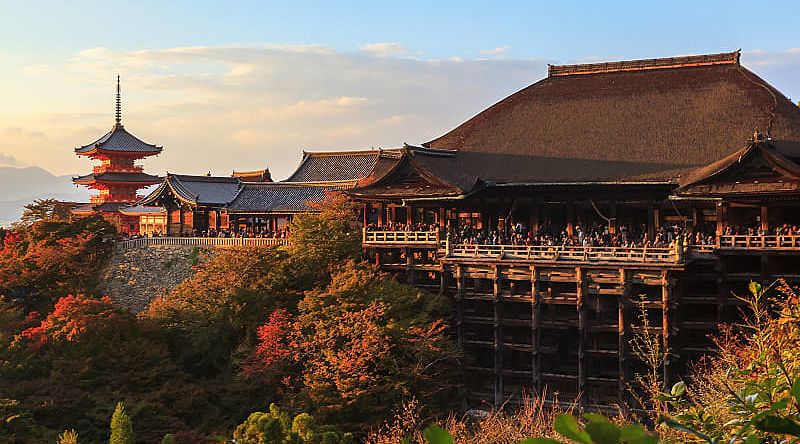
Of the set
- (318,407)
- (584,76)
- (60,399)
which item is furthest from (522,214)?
(60,399)

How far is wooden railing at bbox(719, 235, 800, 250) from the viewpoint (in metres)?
25.3

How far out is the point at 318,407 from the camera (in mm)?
24766

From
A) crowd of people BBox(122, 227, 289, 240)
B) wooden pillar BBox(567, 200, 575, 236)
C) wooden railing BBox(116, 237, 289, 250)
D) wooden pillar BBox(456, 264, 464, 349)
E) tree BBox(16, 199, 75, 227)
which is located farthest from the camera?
tree BBox(16, 199, 75, 227)

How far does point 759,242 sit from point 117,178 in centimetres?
4813

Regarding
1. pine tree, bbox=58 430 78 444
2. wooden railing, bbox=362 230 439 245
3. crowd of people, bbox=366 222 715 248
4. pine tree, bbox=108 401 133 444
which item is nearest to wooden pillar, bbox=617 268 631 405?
crowd of people, bbox=366 222 715 248

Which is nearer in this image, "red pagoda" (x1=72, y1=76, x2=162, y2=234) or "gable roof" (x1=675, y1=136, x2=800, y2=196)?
"gable roof" (x1=675, y1=136, x2=800, y2=196)

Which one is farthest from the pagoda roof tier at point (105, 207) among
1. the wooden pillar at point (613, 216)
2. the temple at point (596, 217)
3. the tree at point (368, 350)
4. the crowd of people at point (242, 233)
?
the wooden pillar at point (613, 216)

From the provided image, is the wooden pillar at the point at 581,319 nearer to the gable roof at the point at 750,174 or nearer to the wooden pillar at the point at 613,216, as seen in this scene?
the wooden pillar at the point at 613,216

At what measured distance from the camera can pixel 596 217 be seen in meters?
31.9

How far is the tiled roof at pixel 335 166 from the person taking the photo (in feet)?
145

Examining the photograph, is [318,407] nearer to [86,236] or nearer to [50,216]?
[86,236]

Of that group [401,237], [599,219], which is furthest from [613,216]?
[401,237]

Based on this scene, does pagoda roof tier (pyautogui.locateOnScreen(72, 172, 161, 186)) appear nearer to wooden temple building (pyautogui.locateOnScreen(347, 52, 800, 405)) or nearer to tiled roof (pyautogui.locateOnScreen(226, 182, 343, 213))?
tiled roof (pyautogui.locateOnScreen(226, 182, 343, 213))

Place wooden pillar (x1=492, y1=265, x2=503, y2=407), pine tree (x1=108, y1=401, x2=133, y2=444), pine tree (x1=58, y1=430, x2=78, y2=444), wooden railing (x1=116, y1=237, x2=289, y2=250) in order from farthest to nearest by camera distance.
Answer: wooden railing (x1=116, y1=237, x2=289, y2=250) → wooden pillar (x1=492, y1=265, x2=503, y2=407) → pine tree (x1=108, y1=401, x2=133, y2=444) → pine tree (x1=58, y1=430, x2=78, y2=444)
